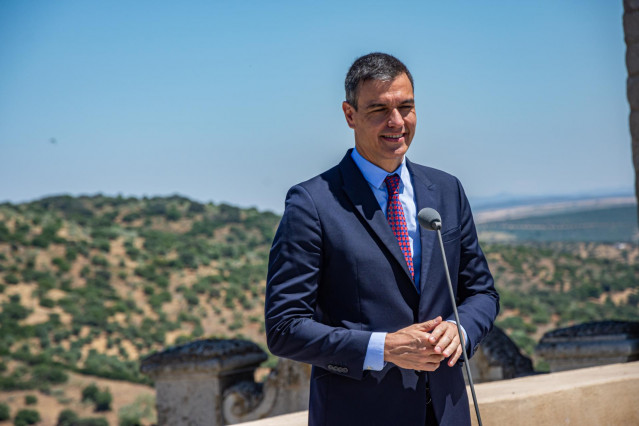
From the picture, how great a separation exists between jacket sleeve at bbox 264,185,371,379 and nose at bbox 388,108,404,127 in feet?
0.97

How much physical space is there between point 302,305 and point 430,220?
0.39m

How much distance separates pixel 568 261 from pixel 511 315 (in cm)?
866

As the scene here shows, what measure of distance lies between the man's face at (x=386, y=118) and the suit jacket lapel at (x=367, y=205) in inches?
3.0

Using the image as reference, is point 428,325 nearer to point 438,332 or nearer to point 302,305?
point 438,332

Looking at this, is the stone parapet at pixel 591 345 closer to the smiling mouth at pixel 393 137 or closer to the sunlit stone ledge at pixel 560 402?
the sunlit stone ledge at pixel 560 402

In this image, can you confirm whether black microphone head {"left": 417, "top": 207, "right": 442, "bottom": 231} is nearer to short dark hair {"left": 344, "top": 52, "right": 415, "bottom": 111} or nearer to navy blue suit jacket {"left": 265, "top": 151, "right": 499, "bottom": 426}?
navy blue suit jacket {"left": 265, "top": 151, "right": 499, "bottom": 426}

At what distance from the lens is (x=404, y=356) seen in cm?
204

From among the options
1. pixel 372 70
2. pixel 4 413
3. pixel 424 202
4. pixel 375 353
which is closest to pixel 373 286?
pixel 375 353

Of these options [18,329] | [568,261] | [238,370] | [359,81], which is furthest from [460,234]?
[568,261]

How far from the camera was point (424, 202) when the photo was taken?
90.3 inches

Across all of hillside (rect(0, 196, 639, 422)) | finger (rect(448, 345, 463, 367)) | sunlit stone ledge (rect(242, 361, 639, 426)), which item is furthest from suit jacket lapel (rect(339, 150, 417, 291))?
hillside (rect(0, 196, 639, 422))

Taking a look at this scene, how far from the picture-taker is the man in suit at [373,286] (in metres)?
2.06

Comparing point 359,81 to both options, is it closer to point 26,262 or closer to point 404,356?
point 404,356

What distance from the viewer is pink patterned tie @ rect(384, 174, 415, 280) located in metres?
2.21
